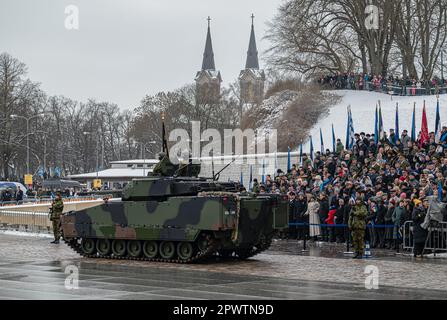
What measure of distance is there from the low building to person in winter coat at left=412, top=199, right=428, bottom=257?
4694 centimetres

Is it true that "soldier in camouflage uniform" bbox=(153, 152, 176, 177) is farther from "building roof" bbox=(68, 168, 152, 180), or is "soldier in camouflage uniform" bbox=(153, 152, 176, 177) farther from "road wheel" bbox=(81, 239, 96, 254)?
"building roof" bbox=(68, 168, 152, 180)

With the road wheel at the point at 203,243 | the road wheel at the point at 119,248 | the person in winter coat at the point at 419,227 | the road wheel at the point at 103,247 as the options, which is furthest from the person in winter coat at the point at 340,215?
the road wheel at the point at 103,247

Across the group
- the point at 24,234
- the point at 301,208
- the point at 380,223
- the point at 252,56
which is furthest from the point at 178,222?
the point at 252,56

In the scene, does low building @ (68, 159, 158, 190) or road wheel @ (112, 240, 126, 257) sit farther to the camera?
low building @ (68, 159, 158, 190)

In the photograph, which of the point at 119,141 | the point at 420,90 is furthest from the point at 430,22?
the point at 119,141

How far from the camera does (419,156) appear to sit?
27.2m

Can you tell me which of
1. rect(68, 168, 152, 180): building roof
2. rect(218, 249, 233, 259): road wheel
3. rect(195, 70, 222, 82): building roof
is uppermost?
rect(195, 70, 222, 82): building roof

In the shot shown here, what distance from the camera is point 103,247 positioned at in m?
24.1

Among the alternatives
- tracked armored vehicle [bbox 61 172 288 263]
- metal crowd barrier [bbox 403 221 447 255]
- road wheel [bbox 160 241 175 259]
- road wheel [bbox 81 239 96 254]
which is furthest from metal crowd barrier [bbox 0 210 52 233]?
metal crowd barrier [bbox 403 221 447 255]

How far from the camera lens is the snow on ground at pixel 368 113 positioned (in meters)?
42.8

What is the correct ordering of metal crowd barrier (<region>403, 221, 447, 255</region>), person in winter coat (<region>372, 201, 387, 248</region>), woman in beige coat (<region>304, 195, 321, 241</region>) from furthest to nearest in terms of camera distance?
woman in beige coat (<region>304, 195, 321, 241</region>) → person in winter coat (<region>372, 201, 387, 248</region>) → metal crowd barrier (<region>403, 221, 447, 255</region>)

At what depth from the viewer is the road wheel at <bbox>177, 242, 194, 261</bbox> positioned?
21.8 m

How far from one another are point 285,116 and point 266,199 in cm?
2653

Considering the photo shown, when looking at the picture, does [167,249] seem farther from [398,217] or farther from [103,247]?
[398,217]
